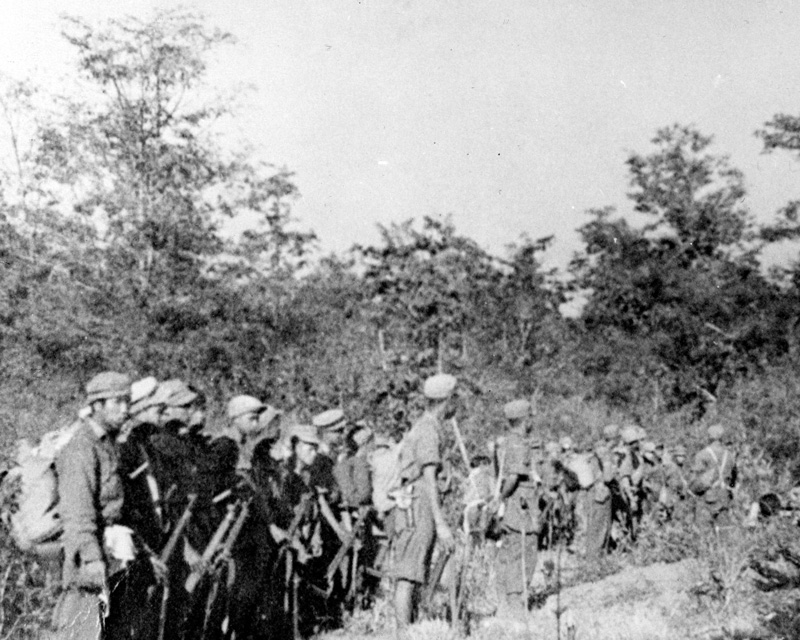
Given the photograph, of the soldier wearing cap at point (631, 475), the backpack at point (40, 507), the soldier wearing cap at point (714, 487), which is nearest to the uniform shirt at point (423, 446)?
the backpack at point (40, 507)

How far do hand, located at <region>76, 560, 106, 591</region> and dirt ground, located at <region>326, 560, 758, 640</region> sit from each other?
2150mm

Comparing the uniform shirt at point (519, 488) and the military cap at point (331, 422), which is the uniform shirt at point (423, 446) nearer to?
the uniform shirt at point (519, 488)

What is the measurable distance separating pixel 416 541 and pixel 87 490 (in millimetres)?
2479

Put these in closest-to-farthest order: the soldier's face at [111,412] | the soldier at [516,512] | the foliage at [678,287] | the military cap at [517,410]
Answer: the soldier's face at [111,412], the soldier at [516,512], the military cap at [517,410], the foliage at [678,287]

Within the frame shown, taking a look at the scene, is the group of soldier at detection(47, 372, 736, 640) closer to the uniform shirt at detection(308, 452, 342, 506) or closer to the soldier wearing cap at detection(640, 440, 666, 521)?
the uniform shirt at detection(308, 452, 342, 506)

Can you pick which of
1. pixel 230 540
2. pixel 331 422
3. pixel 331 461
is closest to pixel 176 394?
pixel 230 540

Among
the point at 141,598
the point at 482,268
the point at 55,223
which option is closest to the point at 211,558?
the point at 141,598

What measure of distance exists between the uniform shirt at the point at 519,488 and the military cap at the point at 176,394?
8.30 ft

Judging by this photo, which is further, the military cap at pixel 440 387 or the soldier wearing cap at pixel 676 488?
the soldier wearing cap at pixel 676 488

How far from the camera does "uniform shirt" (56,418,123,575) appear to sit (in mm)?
4391

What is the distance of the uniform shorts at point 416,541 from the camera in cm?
631

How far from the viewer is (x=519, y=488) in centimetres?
766

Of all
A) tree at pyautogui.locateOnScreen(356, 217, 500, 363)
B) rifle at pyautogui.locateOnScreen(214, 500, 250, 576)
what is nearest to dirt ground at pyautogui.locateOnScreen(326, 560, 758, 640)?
rifle at pyautogui.locateOnScreen(214, 500, 250, 576)

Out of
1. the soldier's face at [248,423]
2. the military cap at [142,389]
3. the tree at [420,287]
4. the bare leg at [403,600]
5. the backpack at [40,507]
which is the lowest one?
the bare leg at [403,600]
